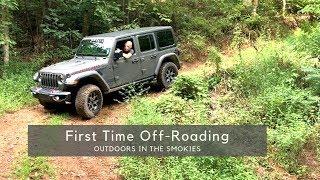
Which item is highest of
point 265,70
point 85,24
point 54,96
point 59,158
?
point 85,24

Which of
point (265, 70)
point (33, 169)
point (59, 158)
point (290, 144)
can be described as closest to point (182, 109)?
point (290, 144)

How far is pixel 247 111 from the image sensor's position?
9570mm

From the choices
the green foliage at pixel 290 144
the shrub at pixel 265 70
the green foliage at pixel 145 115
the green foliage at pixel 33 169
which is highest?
the shrub at pixel 265 70

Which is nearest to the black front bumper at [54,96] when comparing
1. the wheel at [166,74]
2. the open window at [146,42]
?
the open window at [146,42]

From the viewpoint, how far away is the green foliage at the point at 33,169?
23.2 feet

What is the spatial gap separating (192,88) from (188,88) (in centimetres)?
11

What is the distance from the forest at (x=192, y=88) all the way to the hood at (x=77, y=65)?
1082 millimetres

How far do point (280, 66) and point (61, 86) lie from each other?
22.1ft

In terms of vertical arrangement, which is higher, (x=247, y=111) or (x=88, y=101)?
(x=88, y=101)

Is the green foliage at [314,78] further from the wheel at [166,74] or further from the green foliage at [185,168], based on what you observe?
the wheel at [166,74]

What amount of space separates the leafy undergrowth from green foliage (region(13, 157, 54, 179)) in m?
1.34

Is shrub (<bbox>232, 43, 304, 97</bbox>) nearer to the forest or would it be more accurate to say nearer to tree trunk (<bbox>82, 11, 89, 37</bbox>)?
the forest

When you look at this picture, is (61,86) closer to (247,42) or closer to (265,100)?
(265,100)

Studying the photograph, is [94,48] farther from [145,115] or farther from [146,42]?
[145,115]
